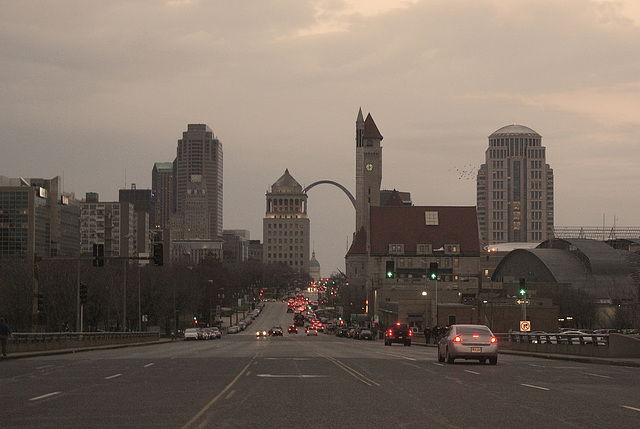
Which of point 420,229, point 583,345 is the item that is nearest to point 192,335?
point 583,345

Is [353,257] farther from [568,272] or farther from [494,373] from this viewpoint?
[494,373]

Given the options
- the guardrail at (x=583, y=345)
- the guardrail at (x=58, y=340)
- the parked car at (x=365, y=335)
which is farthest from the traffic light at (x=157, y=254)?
the parked car at (x=365, y=335)

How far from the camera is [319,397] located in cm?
1844

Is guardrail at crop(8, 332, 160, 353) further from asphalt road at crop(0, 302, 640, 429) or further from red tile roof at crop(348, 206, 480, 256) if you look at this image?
red tile roof at crop(348, 206, 480, 256)

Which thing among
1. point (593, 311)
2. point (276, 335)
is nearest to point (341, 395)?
point (276, 335)

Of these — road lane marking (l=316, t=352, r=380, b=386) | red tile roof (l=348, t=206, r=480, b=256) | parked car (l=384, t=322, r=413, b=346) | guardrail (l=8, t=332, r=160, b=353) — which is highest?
red tile roof (l=348, t=206, r=480, b=256)

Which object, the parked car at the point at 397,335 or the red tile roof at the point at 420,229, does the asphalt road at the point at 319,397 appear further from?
the red tile roof at the point at 420,229

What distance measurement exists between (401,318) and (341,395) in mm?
100136

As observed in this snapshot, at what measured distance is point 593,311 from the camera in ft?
383

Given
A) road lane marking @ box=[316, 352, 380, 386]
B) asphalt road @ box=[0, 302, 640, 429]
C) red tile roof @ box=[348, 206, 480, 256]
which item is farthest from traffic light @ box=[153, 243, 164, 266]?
red tile roof @ box=[348, 206, 480, 256]

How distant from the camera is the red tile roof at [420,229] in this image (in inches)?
6304

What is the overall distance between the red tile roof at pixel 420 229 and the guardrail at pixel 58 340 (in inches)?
3674

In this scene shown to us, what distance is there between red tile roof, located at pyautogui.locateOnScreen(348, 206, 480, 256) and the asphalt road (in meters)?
131

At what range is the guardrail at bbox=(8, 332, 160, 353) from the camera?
43.4 m
